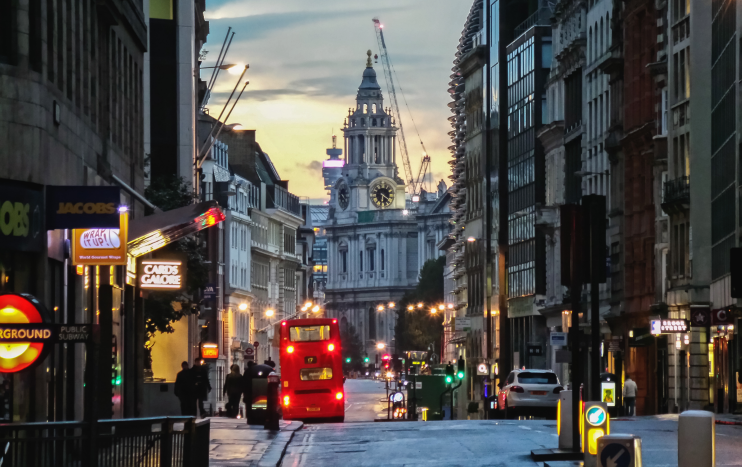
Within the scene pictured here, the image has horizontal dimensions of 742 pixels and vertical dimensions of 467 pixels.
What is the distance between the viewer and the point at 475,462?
22.7 m

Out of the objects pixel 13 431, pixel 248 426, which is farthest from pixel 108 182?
pixel 13 431

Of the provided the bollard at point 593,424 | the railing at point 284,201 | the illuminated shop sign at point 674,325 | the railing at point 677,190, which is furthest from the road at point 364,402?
the bollard at point 593,424

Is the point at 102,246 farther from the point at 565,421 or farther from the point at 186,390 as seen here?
the point at 186,390

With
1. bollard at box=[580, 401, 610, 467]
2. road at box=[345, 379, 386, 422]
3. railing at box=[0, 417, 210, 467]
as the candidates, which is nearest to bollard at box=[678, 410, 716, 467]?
railing at box=[0, 417, 210, 467]

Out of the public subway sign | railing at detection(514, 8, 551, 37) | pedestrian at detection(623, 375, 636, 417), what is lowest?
pedestrian at detection(623, 375, 636, 417)

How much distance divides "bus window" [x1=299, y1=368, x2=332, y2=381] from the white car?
9448mm

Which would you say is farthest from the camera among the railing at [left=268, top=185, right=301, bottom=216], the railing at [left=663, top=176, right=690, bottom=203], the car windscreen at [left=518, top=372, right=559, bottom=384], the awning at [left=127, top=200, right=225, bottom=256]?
the railing at [left=268, top=185, right=301, bottom=216]

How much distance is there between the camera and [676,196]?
191 feet

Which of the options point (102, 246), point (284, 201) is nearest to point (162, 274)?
point (102, 246)

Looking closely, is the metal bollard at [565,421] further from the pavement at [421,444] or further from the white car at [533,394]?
the white car at [533,394]

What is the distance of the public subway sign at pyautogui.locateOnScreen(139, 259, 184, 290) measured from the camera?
116 feet

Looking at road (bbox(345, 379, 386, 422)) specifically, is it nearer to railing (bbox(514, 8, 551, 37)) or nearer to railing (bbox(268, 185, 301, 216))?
railing (bbox(268, 185, 301, 216))

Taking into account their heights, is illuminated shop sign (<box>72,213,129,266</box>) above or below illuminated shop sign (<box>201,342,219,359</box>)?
above

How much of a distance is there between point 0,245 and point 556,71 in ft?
232
